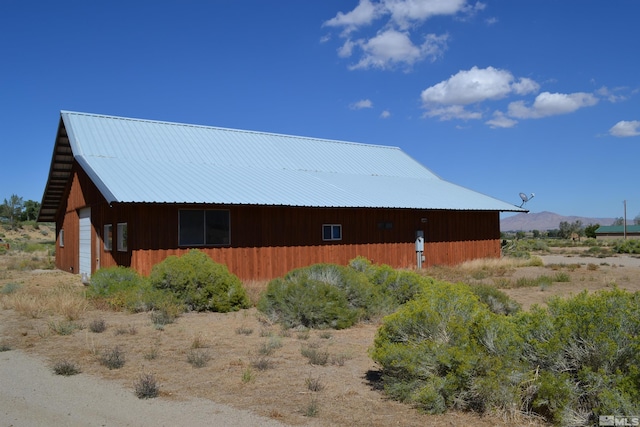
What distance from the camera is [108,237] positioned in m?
19.7

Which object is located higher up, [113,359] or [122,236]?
[122,236]

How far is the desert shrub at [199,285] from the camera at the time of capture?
13.8 meters

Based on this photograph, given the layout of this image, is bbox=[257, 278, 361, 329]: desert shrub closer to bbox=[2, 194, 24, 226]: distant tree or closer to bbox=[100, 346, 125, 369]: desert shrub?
bbox=[100, 346, 125, 369]: desert shrub

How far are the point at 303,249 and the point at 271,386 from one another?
13752 mm

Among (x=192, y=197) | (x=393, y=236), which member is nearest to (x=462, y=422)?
(x=192, y=197)

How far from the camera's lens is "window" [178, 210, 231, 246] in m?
18.2

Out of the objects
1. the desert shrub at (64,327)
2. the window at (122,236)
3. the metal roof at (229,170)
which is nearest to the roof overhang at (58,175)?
the metal roof at (229,170)

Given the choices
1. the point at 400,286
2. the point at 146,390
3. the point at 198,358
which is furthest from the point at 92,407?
the point at 400,286

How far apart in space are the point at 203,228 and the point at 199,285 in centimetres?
475

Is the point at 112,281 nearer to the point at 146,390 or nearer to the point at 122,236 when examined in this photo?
the point at 122,236

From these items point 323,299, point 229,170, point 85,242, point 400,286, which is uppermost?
point 229,170

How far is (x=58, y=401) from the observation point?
6.56 metres

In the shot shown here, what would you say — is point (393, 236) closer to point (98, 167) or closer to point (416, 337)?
point (98, 167)

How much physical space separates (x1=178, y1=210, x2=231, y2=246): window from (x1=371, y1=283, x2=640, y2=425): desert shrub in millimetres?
12190
